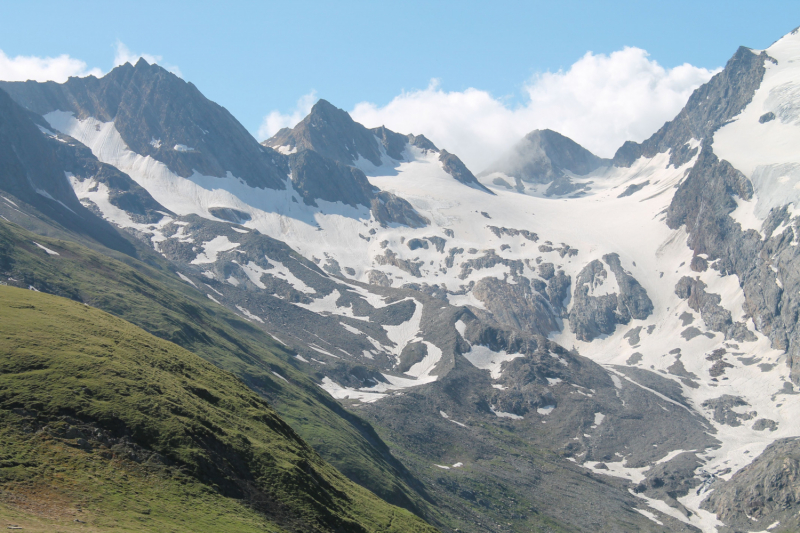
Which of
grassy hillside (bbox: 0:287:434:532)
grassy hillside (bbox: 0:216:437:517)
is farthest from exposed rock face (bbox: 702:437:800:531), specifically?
grassy hillside (bbox: 0:287:434:532)

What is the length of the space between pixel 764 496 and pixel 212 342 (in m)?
140

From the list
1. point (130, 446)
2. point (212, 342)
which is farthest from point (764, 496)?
point (130, 446)

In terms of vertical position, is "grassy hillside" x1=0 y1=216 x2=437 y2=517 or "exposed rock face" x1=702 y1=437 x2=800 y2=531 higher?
"exposed rock face" x1=702 y1=437 x2=800 y2=531

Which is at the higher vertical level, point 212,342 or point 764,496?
point 764,496

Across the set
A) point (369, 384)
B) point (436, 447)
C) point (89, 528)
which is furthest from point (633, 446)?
point (89, 528)

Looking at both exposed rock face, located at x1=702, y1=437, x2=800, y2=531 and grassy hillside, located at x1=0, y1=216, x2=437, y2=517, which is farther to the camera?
exposed rock face, located at x1=702, y1=437, x2=800, y2=531

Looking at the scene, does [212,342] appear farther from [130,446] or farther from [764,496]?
[764,496]

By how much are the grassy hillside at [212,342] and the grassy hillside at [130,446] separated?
167ft

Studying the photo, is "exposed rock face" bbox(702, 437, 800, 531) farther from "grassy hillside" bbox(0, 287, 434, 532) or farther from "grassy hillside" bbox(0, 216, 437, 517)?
"grassy hillside" bbox(0, 287, 434, 532)

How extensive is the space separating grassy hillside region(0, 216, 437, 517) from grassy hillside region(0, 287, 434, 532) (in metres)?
51.0

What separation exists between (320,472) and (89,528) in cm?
3202

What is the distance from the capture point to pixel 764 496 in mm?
157125

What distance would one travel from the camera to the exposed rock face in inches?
5979

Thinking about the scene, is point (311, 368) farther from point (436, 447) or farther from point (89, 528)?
point (89, 528)
